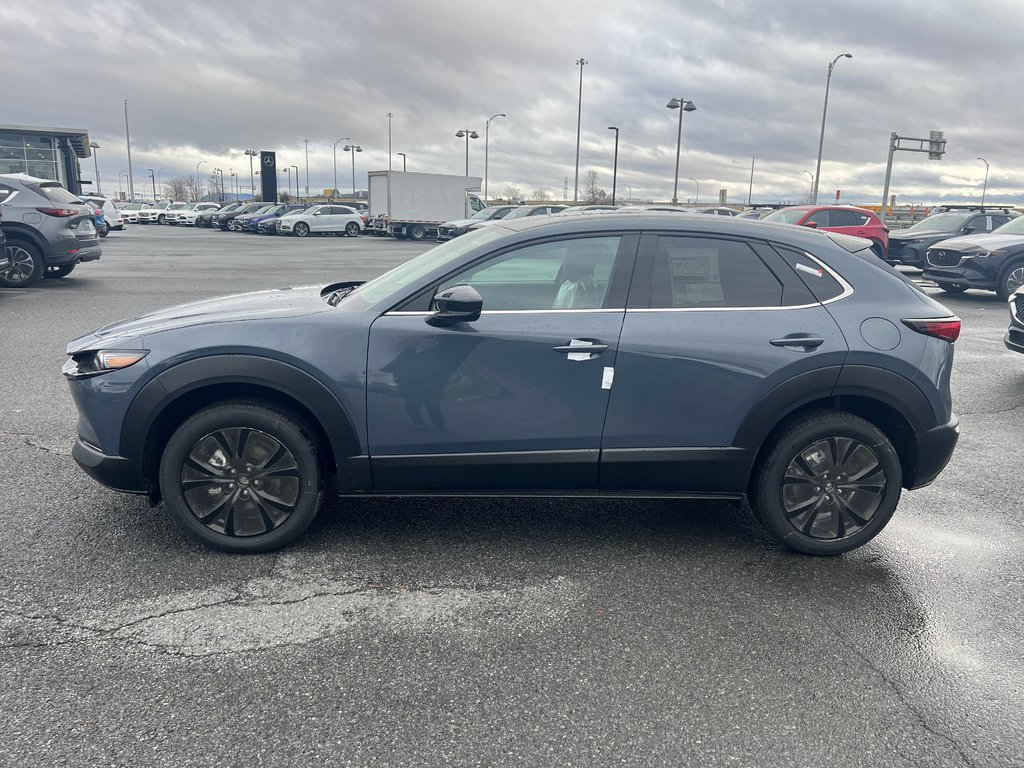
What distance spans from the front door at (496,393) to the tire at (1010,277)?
1315cm

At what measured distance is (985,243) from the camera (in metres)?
14.3

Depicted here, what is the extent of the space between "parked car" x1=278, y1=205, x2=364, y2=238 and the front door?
39698 millimetres

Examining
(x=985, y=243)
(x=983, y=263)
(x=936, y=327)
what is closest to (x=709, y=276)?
(x=936, y=327)

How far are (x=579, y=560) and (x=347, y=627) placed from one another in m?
1.16

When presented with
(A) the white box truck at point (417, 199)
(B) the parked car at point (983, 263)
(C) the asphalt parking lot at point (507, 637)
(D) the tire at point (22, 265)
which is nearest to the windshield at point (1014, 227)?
(B) the parked car at point (983, 263)

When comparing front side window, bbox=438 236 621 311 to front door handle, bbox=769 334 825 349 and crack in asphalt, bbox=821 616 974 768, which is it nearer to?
front door handle, bbox=769 334 825 349

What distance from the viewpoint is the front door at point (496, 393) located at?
354 centimetres

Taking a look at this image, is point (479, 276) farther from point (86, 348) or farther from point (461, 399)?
point (86, 348)

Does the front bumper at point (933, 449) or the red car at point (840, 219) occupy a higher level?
the red car at point (840, 219)

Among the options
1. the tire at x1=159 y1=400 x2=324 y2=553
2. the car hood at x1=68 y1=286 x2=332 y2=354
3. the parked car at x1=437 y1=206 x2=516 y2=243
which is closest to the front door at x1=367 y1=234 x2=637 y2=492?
the tire at x1=159 y1=400 x2=324 y2=553

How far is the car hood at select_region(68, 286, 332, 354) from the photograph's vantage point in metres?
3.65

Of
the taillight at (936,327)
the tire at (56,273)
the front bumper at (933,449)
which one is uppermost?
the taillight at (936,327)

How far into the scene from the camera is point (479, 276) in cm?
371

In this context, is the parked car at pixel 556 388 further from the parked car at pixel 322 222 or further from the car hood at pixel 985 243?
the parked car at pixel 322 222
